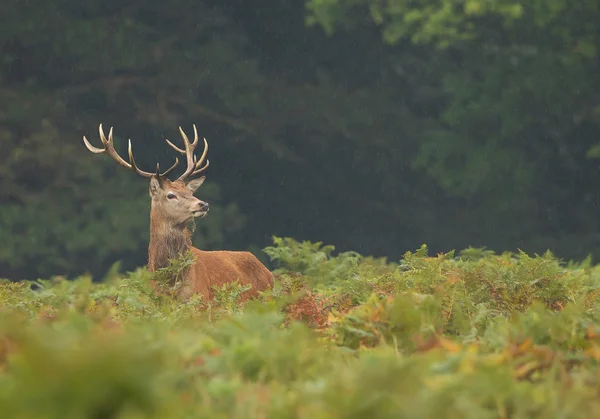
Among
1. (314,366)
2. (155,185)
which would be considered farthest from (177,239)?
(314,366)

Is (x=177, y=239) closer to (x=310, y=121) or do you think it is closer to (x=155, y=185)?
(x=155, y=185)

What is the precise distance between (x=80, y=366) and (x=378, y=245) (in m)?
27.9

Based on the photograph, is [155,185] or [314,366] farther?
[155,185]

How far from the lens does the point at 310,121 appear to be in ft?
91.9

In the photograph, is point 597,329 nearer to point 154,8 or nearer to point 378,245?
point 154,8

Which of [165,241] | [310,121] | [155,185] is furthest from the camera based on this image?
[310,121]

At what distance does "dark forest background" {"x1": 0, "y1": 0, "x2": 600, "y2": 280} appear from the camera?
25.0 m

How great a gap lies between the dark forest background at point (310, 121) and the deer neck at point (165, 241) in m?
12.7

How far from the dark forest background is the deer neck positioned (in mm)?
12663

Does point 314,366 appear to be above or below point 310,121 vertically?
above

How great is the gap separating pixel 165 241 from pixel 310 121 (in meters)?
16.5

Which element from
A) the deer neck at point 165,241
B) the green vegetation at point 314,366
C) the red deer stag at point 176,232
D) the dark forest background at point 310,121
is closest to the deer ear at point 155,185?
the red deer stag at point 176,232

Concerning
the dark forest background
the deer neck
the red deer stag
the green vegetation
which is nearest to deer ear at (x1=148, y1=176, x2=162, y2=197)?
the red deer stag

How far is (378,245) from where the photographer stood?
30453 millimetres
